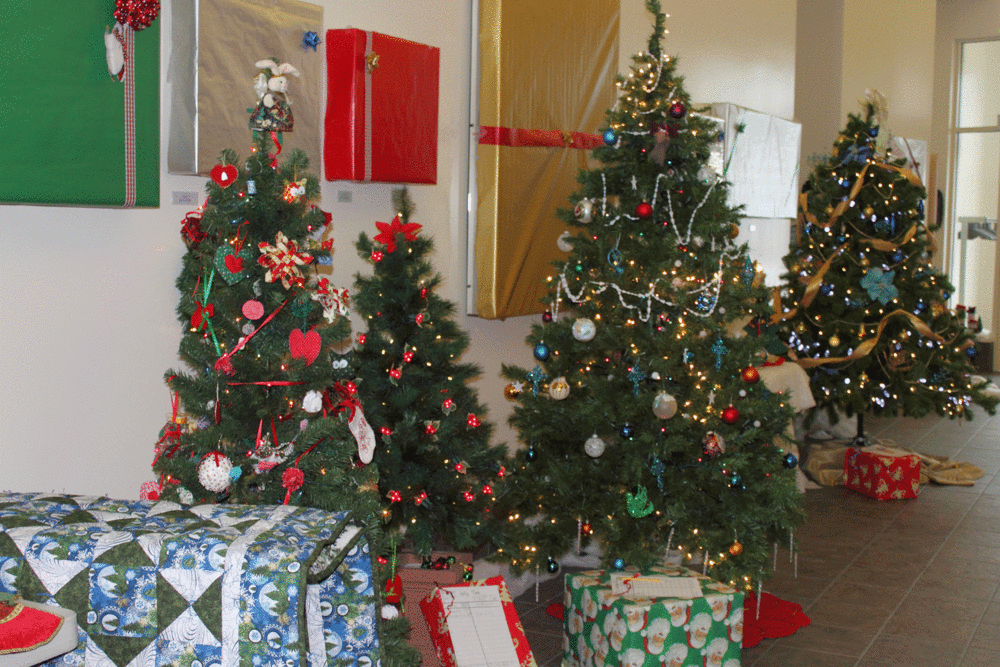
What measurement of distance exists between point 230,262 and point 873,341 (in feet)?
15.6

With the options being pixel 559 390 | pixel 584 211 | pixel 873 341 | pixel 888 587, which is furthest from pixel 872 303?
pixel 559 390

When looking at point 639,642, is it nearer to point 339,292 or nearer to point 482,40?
point 339,292

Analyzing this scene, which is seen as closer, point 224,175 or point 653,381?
point 224,175

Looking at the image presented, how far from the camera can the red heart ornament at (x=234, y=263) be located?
2375 mm

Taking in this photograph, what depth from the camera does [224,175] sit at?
92.9 inches

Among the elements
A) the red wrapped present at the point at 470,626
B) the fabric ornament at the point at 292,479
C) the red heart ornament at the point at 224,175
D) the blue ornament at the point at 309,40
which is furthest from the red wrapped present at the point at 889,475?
the red heart ornament at the point at 224,175

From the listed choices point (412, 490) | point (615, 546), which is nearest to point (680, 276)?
point (615, 546)

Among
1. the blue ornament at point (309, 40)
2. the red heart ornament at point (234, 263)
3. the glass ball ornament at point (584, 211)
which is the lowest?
the red heart ornament at point (234, 263)

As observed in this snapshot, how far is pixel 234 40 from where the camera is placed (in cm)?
287

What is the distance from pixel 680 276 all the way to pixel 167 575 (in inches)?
91.2

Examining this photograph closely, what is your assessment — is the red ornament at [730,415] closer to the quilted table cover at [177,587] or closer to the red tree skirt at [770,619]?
the red tree skirt at [770,619]

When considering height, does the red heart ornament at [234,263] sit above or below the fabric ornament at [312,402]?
above

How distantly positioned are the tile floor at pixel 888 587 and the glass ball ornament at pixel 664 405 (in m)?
0.90

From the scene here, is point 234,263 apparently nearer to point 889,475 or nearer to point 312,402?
point 312,402
